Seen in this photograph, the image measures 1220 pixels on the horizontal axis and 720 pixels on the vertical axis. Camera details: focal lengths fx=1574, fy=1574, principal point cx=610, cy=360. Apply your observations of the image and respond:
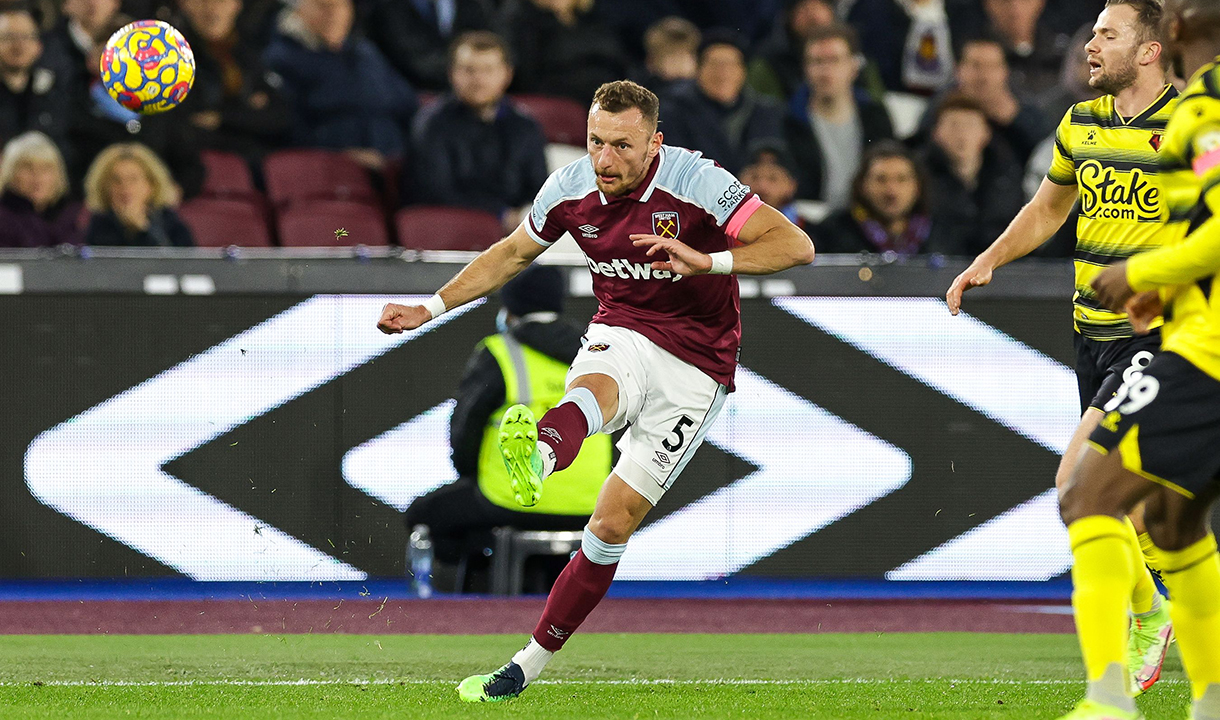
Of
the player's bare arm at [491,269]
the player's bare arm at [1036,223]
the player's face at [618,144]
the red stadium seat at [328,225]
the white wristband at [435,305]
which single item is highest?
the player's face at [618,144]

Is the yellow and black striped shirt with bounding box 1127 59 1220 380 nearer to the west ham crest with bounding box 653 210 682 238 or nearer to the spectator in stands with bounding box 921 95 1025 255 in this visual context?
the west ham crest with bounding box 653 210 682 238

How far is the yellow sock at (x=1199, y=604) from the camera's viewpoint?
431 cm

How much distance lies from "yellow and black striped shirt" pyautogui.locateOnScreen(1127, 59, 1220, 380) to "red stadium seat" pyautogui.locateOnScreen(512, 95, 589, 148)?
8234 millimetres

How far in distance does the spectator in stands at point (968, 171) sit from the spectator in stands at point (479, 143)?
9.44ft

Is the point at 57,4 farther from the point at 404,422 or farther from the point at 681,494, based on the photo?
the point at 681,494

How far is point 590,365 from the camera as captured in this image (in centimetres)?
573

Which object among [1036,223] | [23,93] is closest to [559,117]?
[23,93]

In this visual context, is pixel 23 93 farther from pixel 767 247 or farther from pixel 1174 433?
pixel 1174 433

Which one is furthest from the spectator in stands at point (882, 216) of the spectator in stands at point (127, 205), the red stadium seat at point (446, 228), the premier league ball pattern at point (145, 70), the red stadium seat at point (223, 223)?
the premier league ball pattern at point (145, 70)

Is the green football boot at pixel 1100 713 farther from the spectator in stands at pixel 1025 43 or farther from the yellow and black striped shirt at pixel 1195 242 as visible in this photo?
the spectator in stands at pixel 1025 43

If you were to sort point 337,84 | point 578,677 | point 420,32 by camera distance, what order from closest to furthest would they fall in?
1. point 578,677
2. point 337,84
3. point 420,32

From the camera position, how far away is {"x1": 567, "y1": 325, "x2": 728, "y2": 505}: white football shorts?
5711 mm

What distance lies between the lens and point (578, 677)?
627 cm

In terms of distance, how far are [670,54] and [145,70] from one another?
499cm
